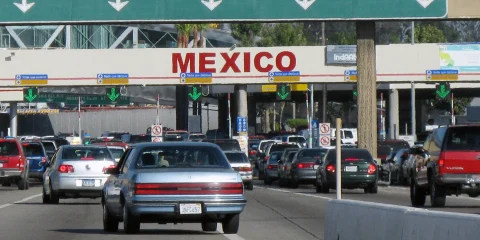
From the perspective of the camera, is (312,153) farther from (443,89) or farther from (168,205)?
(168,205)

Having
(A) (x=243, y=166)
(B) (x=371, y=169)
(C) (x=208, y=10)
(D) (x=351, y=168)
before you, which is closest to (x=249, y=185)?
(A) (x=243, y=166)

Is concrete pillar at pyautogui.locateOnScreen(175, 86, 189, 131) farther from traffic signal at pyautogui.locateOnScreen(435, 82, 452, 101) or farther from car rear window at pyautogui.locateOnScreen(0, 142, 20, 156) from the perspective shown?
car rear window at pyautogui.locateOnScreen(0, 142, 20, 156)

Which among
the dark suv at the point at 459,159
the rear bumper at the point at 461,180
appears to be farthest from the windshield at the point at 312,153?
the rear bumper at the point at 461,180

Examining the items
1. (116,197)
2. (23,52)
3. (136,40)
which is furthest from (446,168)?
(136,40)

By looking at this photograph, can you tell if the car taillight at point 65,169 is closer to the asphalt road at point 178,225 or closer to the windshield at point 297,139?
the asphalt road at point 178,225

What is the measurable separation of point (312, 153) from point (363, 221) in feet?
102

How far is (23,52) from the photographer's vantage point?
2184 inches

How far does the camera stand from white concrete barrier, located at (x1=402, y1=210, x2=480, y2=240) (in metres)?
8.01

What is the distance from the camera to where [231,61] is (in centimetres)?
5500

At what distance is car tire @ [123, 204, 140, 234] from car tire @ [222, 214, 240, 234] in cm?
143

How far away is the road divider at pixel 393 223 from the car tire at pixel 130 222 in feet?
16.1

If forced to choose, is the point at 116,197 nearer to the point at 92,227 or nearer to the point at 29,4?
the point at 92,227

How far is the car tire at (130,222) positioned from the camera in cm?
1766

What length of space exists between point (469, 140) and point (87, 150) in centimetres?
1074
